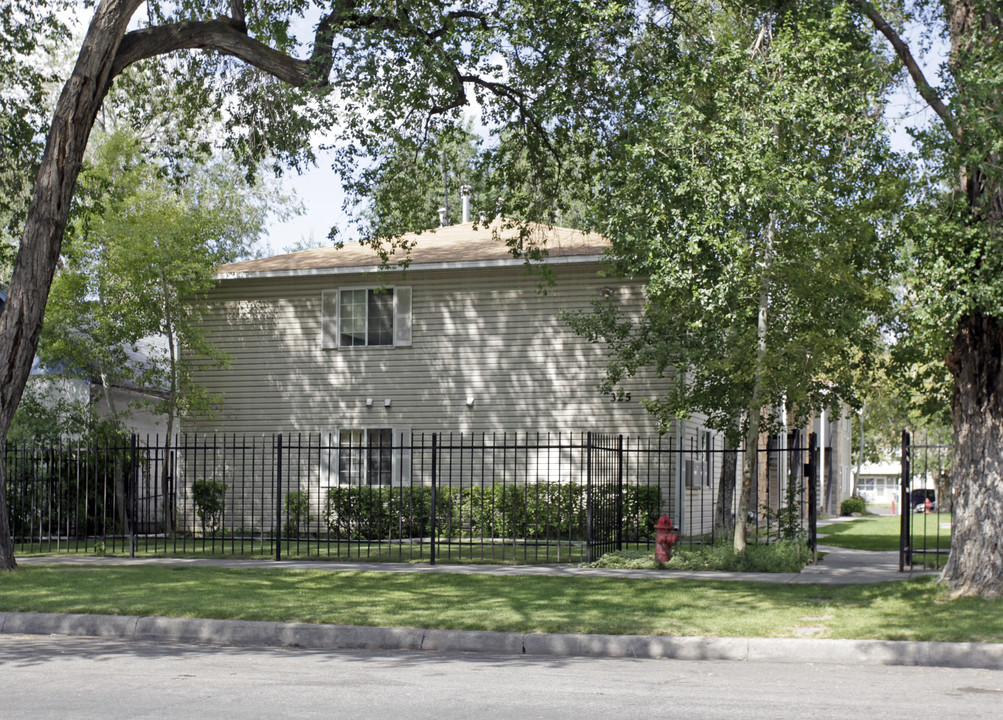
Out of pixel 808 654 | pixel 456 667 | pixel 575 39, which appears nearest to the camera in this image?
pixel 456 667

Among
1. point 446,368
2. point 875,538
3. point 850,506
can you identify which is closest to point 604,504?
point 446,368

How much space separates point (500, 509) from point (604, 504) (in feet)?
11.3

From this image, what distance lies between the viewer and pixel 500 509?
21.8 meters

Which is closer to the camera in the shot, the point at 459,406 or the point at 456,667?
the point at 456,667

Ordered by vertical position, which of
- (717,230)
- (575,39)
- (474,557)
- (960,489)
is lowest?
(474,557)

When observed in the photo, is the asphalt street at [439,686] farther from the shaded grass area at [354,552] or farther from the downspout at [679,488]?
the downspout at [679,488]

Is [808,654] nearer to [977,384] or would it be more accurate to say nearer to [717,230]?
[977,384]

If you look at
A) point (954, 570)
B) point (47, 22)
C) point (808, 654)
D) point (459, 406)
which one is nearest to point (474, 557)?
point (459, 406)

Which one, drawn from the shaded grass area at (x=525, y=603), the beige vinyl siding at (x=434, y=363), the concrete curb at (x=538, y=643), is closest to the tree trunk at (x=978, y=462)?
the shaded grass area at (x=525, y=603)

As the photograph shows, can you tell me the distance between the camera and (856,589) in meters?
13.2

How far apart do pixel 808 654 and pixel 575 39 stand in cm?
987

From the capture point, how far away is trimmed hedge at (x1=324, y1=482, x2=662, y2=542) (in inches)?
830

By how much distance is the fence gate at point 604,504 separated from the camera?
16.2 meters

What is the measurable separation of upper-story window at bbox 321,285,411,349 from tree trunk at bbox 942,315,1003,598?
537 inches
